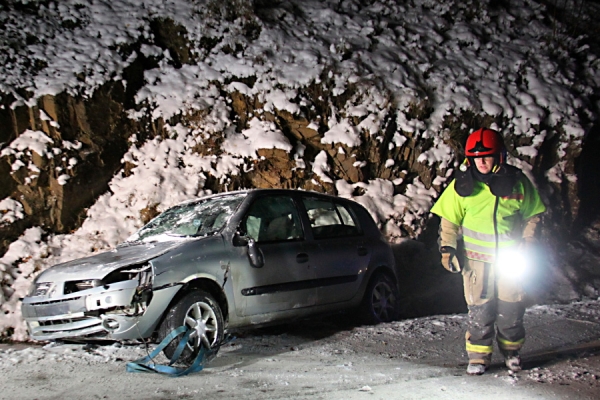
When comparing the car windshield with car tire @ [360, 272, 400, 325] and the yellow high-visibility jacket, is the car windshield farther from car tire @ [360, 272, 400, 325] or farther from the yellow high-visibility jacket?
the yellow high-visibility jacket

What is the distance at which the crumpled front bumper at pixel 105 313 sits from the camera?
4070 millimetres

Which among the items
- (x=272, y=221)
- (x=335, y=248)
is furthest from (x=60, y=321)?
(x=335, y=248)

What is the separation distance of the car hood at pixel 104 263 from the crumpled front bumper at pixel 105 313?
0.15 m

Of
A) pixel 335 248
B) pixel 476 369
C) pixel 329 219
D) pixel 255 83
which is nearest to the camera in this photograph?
pixel 476 369

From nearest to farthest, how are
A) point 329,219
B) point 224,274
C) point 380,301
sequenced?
point 224,274, point 329,219, point 380,301

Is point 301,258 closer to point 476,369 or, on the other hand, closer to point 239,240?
point 239,240

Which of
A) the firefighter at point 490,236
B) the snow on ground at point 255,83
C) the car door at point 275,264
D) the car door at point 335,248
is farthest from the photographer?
the snow on ground at point 255,83

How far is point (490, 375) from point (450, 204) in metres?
1.26

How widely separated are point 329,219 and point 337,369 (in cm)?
234

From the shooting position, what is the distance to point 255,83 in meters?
9.80

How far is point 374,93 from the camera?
390 inches

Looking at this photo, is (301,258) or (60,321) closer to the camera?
(60,321)

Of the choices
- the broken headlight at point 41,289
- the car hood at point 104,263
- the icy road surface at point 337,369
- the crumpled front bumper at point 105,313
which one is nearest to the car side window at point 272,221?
the car hood at point 104,263

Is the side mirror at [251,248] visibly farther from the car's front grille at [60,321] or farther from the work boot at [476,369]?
the work boot at [476,369]
